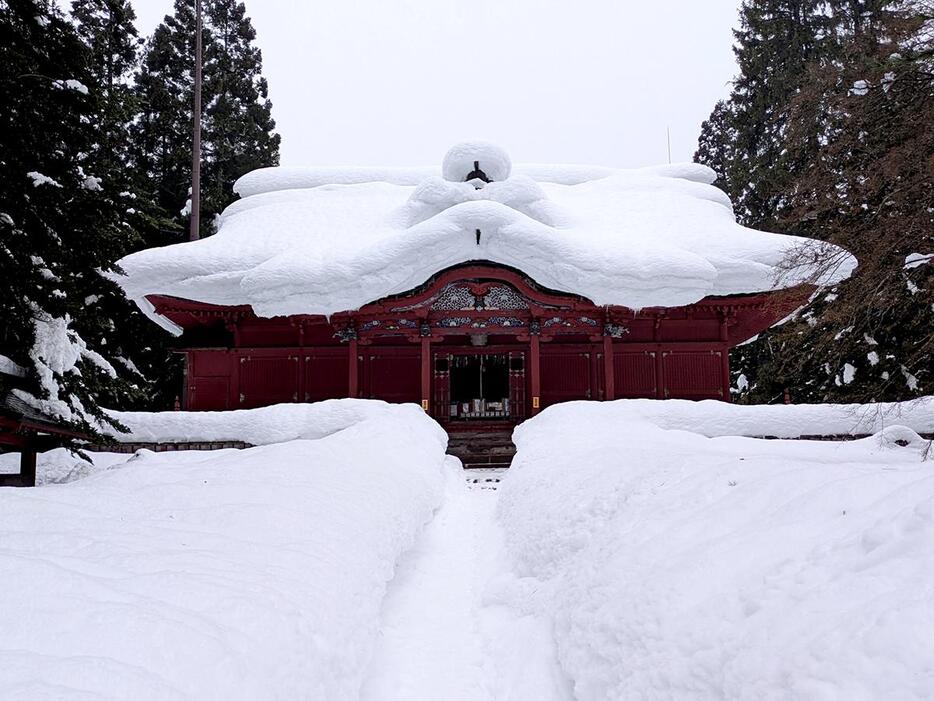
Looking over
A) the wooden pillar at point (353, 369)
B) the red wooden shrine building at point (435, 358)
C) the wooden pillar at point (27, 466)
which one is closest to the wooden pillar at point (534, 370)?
the red wooden shrine building at point (435, 358)

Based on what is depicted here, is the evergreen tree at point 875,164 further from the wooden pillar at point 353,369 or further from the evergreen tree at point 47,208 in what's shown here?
the wooden pillar at point 353,369

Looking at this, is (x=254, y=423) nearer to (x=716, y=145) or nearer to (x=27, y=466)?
(x=27, y=466)

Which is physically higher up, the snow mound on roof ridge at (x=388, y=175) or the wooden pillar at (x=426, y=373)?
the snow mound on roof ridge at (x=388, y=175)

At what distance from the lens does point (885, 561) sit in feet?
6.51

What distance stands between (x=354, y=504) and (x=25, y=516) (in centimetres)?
202

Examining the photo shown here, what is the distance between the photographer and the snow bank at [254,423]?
10.6 m

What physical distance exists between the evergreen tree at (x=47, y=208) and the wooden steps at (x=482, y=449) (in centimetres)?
650

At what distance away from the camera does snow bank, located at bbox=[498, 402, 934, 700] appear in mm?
1741

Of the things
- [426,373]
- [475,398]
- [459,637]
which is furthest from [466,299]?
[459,637]

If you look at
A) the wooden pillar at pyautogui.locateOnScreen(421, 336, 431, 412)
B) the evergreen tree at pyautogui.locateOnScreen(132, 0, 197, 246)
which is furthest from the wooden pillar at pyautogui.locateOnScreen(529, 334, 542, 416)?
the evergreen tree at pyautogui.locateOnScreen(132, 0, 197, 246)

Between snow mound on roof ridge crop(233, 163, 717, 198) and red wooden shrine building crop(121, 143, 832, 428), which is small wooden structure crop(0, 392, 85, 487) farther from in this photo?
snow mound on roof ridge crop(233, 163, 717, 198)

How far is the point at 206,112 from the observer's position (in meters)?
22.3

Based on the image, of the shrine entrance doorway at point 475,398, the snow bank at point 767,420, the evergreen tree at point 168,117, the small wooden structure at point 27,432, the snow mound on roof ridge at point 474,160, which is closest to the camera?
the small wooden structure at point 27,432

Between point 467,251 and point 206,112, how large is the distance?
15.1 metres
